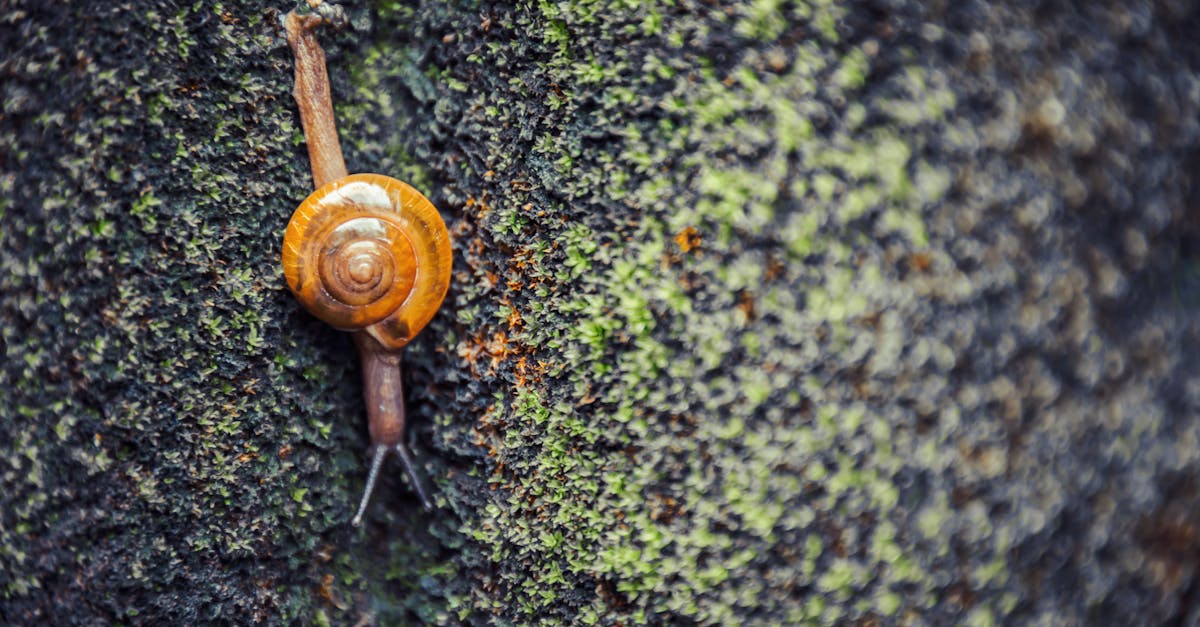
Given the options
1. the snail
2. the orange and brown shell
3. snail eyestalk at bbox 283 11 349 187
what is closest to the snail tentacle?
the snail

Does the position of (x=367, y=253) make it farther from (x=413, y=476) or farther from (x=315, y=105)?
(x=413, y=476)

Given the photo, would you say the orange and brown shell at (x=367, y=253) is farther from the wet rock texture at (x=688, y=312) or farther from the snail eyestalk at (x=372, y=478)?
the snail eyestalk at (x=372, y=478)

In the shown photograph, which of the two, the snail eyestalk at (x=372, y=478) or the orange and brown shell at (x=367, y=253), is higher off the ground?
the orange and brown shell at (x=367, y=253)

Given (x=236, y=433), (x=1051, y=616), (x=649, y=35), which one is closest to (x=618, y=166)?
(x=649, y=35)

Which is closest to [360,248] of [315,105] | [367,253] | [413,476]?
[367,253]

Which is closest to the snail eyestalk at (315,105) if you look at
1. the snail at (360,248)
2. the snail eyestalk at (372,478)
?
the snail at (360,248)

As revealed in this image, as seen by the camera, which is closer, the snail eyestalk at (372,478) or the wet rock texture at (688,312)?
the wet rock texture at (688,312)

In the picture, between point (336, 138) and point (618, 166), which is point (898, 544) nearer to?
point (618, 166)
